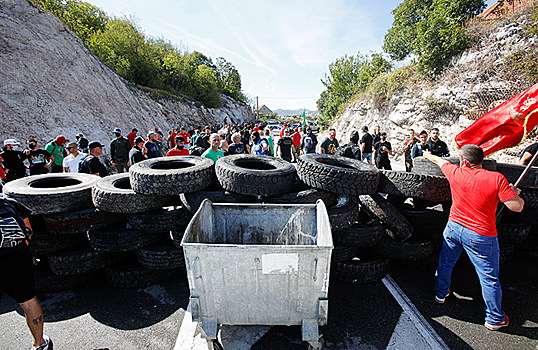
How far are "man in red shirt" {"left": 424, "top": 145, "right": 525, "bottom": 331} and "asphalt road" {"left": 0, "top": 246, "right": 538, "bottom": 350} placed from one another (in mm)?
330

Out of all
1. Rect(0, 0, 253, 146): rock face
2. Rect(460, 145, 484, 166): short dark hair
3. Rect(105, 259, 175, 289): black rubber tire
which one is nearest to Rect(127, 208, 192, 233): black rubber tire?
Rect(105, 259, 175, 289): black rubber tire

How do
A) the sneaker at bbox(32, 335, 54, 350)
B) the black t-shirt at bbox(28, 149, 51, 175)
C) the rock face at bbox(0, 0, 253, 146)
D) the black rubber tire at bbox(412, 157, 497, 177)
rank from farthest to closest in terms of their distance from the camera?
the rock face at bbox(0, 0, 253, 146), the black t-shirt at bbox(28, 149, 51, 175), the black rubber tire at bbox(412, 157, 497, 177), the sneaker at bbox(32, 335, 54, 350)

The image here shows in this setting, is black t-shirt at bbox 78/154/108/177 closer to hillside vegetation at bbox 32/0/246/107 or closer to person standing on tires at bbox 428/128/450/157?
person standing on tires at bbox 428/128/450/157

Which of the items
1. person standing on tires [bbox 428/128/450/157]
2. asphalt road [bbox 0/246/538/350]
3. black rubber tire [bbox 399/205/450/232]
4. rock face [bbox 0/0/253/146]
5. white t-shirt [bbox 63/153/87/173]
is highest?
rock face [bbox 0/0/253/146]

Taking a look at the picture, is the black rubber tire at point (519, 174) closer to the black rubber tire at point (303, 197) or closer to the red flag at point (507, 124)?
the red flag at point (507, 124)

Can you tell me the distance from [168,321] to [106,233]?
154 cm

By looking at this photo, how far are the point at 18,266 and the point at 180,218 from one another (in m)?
1.75

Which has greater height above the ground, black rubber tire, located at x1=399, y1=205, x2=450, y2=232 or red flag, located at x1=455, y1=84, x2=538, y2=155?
red flag, located at x1=455, y1=84, x2=538, y2=155

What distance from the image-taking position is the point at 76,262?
3.50 m

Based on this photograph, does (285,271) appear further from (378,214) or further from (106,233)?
(106,233)

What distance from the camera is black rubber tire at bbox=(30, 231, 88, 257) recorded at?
3467mm

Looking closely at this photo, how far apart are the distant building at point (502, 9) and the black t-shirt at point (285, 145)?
1485 centimetres

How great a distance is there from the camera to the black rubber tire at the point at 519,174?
3766 mm

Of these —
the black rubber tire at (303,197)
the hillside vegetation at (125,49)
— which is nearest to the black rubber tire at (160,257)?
the black rubber tire at (303,197)
